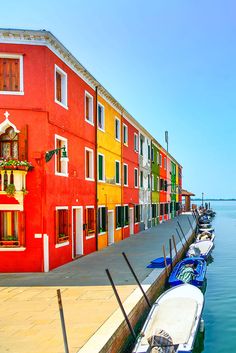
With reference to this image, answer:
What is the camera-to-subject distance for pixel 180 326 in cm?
957

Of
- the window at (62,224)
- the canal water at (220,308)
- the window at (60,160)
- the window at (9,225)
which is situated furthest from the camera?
the window at (60,160)

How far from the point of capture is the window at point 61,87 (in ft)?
54.7

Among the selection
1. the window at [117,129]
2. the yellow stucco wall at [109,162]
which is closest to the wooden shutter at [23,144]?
the yellow stucco wall at [109,162]

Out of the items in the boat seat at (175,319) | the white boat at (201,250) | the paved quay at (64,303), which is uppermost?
the paved quay at (64,303)

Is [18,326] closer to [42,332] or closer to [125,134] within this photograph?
[42,332]

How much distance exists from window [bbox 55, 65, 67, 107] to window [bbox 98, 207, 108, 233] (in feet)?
24.4

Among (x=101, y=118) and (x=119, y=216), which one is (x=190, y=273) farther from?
(x=101, y=118)

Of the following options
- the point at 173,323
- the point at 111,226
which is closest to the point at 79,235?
the point at 111,226

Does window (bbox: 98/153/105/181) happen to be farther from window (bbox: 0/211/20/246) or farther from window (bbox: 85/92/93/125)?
window (bbox: 0/211/20/246)

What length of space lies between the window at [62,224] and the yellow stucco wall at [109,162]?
197 inches

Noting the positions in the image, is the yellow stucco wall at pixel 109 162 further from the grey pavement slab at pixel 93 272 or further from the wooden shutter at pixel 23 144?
the wooden shutter at pixel 23 144

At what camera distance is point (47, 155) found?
14812 mm

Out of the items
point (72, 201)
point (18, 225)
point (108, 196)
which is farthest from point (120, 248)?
point (18, 225)

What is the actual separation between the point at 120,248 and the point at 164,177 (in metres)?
27.8
